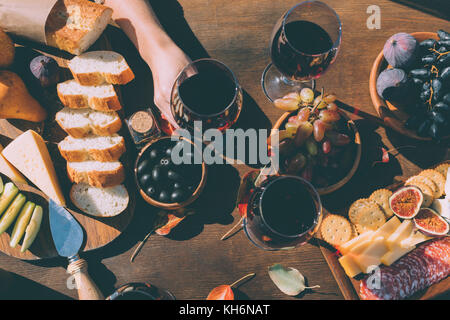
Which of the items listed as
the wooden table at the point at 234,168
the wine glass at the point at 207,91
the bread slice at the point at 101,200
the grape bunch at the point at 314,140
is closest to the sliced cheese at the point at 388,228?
the wooden table at the point at 234,168

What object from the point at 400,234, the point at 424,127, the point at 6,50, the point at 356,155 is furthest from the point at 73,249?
the point at 424,127

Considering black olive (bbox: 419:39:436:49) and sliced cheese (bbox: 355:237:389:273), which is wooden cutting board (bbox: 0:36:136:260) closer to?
sliced cheese (bbox: 355:237:389:273)

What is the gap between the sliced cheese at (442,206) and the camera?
0.98 meters

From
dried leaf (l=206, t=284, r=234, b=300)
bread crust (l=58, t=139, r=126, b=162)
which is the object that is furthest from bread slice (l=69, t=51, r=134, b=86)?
dried leaf (l=206, t=284, r=234, b=300)

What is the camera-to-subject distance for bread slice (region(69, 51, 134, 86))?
1.01 metres

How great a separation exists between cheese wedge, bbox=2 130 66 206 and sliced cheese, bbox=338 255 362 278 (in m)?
0.93

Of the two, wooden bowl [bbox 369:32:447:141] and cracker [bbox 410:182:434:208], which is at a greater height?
wooden bowl [bbox 369:32:447:141]

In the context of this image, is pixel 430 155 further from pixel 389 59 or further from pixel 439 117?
pixel 389 59

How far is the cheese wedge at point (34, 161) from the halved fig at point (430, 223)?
1.15 meters
